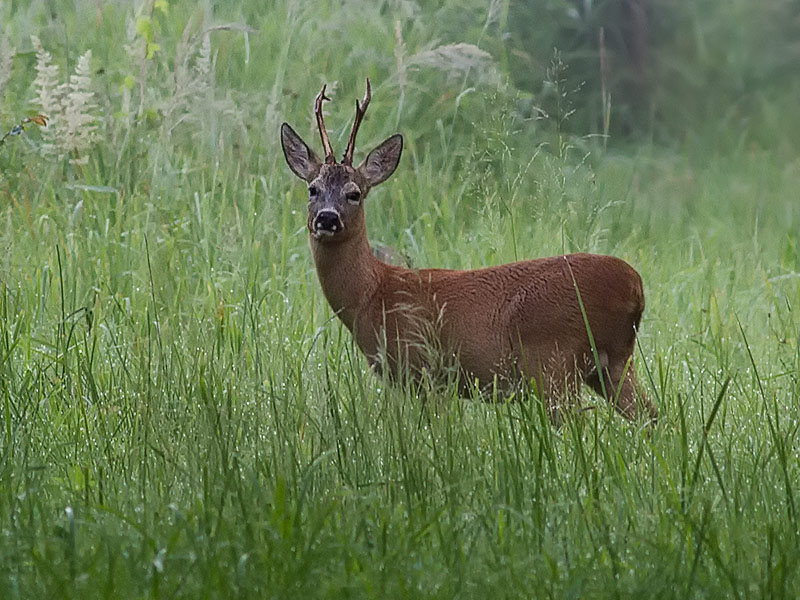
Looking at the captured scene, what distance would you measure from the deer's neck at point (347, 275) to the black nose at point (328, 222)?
0.53 feet

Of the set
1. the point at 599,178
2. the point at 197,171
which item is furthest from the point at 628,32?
the point at 197,171

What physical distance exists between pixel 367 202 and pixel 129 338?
7.03 ft

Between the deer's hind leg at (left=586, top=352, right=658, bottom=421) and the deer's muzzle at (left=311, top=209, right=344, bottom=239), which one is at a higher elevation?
the deer's muzzle at (left=311, top=209, right=344, bottom=239)

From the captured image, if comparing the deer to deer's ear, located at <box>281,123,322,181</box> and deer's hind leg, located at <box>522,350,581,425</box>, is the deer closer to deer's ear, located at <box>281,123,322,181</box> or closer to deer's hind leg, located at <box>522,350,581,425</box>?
deer's hind leg, located at <box>522,350,581,425</box>

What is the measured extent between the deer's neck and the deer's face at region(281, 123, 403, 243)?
40 millimetres

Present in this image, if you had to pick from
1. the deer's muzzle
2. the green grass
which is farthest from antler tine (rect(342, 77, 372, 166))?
the green grass

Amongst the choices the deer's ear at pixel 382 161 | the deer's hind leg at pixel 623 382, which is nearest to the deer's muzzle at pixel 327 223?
the deer's ear at pixel 382 161

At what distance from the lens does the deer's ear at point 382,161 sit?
15.3ft

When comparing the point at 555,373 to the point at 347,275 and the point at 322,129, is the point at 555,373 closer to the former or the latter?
the point at 347,275

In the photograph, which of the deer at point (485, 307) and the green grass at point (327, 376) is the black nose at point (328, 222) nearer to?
the deer at point (485, 307)

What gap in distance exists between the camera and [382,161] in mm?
4684

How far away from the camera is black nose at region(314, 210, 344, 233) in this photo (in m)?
4.30

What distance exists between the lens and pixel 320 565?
2.43m

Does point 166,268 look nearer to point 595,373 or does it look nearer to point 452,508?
point 595,373
